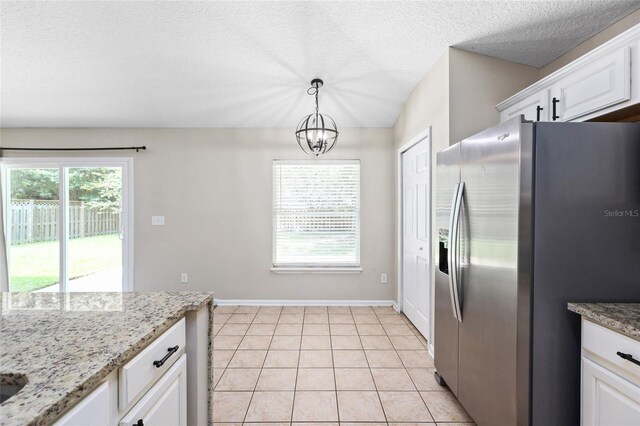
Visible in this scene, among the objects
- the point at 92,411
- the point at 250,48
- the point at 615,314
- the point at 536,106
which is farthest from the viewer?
the point at 250,48

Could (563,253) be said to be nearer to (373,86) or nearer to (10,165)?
(373,86)

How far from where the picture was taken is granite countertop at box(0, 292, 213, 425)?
0.61 metres

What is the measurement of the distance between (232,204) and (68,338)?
3001 mm

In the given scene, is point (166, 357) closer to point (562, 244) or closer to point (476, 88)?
point (562, 244)

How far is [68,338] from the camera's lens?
895 millimetres

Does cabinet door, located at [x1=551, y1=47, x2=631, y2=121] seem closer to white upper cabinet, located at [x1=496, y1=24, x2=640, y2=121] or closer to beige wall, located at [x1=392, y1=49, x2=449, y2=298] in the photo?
white upper cabinet, located at [x1=496, y1=24, x2=640, y2=121]

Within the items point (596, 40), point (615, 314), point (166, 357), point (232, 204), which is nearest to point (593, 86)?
point (596, 40)

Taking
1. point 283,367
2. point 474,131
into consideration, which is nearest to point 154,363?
point 283,367

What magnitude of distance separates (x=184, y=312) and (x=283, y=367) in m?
1.48

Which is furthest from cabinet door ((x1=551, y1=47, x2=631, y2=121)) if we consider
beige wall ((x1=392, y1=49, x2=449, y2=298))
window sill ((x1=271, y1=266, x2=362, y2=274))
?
window sill ((x1=271, y1=266, x2=362, y2=274))

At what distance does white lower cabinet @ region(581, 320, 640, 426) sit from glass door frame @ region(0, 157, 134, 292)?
454cm

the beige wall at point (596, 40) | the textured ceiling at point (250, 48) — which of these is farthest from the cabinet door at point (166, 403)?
the beige wall at point (596, 40)

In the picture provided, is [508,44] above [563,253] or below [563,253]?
above

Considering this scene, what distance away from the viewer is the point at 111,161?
3840mm
